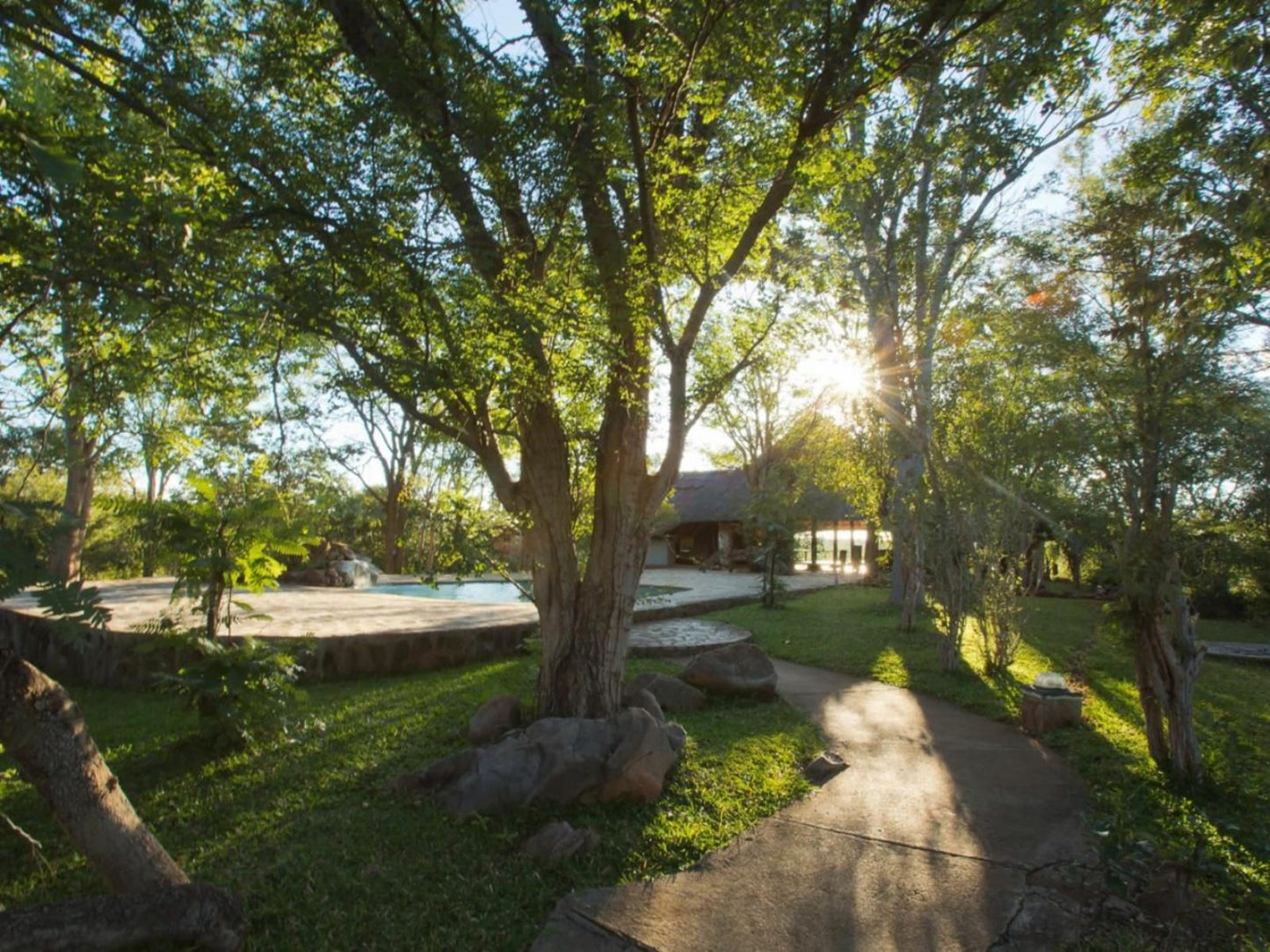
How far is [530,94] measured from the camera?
4340 millimetres

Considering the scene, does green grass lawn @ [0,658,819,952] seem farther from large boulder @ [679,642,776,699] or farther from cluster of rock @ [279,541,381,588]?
cluster of rock @ [279,541,381,588]

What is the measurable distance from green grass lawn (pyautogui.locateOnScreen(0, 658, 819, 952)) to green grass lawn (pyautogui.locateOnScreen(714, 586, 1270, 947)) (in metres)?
2.06

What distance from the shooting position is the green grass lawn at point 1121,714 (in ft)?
11.8

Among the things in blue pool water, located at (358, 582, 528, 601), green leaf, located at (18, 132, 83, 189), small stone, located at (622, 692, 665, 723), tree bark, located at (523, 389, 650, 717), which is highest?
green leaf, located at (18, 132, 83, 189)

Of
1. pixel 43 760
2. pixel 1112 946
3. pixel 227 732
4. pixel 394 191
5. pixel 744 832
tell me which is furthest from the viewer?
pixel 227 732

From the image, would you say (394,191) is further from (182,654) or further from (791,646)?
(791,646)

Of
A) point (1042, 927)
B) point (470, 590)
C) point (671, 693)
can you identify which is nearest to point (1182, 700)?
point (1042, 927)

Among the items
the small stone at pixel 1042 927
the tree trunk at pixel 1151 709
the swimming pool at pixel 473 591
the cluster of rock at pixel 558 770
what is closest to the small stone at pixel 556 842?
the cluster of rock at pixel 558 770

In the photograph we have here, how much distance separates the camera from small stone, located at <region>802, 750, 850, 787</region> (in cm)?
526

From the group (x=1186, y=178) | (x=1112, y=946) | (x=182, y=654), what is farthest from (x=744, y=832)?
(x=182, y=654)

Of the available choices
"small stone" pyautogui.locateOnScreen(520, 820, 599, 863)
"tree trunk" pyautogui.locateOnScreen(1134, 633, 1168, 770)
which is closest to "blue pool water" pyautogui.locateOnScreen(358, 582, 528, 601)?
"small stone" pyautogui.locateOnScreen(520, 820, 599, 863)

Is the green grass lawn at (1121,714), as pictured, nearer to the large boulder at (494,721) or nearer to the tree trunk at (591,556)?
the tree trunk at (591,556)

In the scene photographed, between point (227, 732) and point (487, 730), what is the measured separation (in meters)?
1.84

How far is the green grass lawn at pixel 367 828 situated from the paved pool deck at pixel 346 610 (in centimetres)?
165
